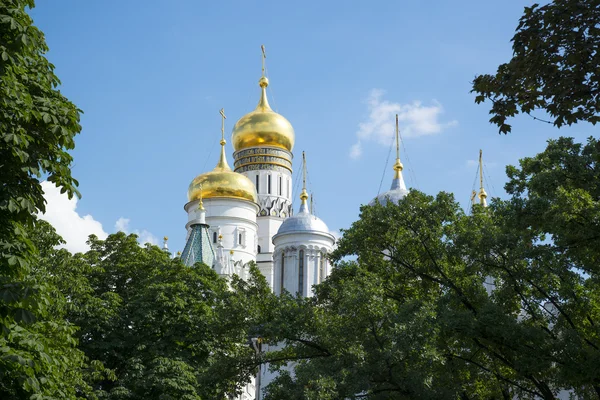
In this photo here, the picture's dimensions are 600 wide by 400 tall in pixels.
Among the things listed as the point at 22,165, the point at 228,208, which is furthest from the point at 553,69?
the point at 228,208

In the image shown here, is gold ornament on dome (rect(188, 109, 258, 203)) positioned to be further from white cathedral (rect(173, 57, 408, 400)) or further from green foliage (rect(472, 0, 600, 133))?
green foliage (rect(472, 0, 600, 133))

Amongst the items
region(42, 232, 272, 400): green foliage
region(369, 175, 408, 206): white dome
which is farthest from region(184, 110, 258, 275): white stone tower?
region(42, 232, 272, 400): green foliage

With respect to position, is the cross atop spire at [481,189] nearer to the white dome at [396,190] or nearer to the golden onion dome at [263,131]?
the white dome at [396,190]

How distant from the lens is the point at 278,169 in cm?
6906

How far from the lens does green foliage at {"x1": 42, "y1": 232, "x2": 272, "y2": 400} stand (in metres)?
25.7

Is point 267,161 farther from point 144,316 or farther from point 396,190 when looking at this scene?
point 144,316

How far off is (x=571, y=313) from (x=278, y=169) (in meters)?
51.1

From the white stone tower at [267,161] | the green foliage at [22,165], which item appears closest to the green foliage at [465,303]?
the green foliage at [22,165]

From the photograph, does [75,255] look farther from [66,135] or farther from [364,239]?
[66,135]

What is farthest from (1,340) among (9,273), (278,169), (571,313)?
(278,169)

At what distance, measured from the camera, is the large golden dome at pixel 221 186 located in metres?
61.0

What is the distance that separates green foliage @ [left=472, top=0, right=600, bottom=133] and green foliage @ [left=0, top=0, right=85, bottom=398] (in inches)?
228

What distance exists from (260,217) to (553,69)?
56229mm

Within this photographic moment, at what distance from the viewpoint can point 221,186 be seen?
61.0m
